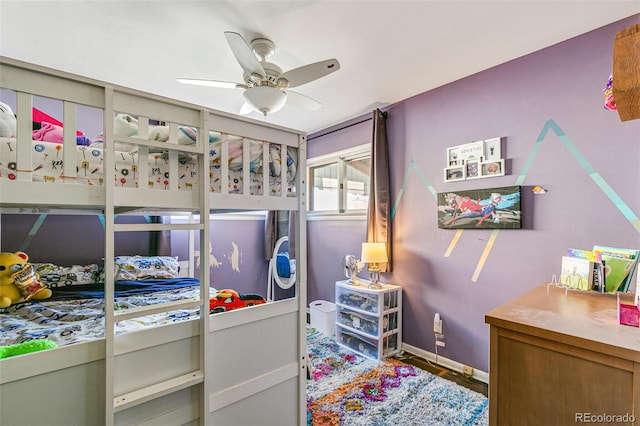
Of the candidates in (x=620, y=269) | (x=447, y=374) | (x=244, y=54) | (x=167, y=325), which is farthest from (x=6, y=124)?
(x=447, y=374)

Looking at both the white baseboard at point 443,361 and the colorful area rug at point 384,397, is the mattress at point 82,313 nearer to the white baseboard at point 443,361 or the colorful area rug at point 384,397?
the colorful area rug at point 384,397

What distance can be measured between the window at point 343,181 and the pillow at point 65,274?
2550 mm

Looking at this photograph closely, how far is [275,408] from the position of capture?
1.57 metres

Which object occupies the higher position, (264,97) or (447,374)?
(264,97)

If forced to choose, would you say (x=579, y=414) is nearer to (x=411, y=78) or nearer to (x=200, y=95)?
(x=411, y=78)

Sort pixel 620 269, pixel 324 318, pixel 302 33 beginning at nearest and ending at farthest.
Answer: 1. pixel 620 269
2. pixel 302 33
3. pixel 324 318

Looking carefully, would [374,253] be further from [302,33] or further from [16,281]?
[16,281]

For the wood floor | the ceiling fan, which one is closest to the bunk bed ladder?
the ceiling fan

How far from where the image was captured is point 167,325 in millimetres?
1229

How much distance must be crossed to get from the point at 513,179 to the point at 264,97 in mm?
1895

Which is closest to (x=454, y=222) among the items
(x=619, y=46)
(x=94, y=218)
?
(x=619, y=46)

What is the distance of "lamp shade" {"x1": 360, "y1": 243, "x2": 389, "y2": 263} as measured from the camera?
285 cm
